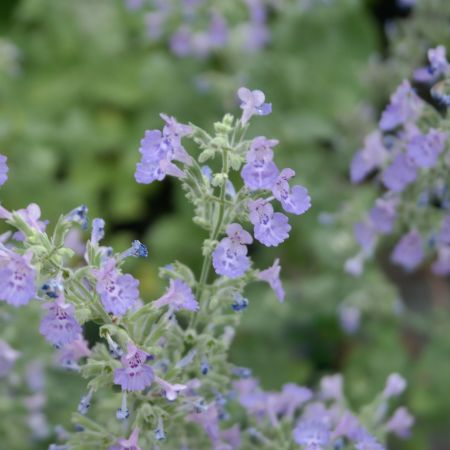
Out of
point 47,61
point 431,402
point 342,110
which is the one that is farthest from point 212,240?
point 47,61

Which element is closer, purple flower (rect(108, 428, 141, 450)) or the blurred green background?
purple flower (rect(108, 428, 141, 450))

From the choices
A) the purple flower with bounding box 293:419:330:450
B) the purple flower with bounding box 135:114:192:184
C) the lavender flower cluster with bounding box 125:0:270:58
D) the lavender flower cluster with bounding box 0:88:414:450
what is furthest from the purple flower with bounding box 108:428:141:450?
the lavender flower cluster with bounding box 125:0:270:58

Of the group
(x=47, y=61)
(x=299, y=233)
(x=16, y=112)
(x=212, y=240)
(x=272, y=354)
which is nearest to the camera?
(x=212, y=240)

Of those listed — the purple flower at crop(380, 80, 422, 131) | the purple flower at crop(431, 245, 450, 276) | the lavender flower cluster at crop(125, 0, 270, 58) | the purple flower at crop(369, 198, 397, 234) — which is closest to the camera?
the purple flower at crop(380, 80, 422, 131)

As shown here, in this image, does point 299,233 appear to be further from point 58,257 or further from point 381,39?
point 58,257

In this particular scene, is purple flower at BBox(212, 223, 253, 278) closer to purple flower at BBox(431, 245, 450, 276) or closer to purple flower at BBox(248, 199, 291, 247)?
purple flower at BBox(248, 199, 291, 247)

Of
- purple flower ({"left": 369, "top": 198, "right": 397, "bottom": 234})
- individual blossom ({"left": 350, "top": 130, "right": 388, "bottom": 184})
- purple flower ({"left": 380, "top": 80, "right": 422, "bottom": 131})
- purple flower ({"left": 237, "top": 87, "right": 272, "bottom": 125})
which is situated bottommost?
purple flower ({"left": 237, "top": 87, "right": 272, "bottom": 125})

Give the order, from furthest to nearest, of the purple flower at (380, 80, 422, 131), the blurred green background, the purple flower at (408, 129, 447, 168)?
1. the blurred green background
2. the purple flower at (380, 80, 422, 131)
3. the purple flower at (408, 129, 447, 168)
